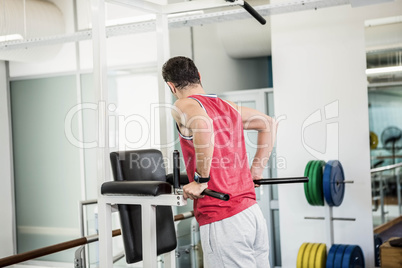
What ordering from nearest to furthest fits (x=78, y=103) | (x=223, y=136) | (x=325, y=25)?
(x=223, y=136) → (x=325, y=25) → (x=78, y=103)

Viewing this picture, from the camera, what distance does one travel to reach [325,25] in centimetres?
449

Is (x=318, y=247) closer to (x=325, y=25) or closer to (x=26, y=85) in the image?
(x=325, y=25)

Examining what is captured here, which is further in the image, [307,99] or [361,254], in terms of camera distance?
[307,99]

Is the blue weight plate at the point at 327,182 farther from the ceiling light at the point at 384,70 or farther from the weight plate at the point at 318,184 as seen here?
the ceiling light at the point at 384,70

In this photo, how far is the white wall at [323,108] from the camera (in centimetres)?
437

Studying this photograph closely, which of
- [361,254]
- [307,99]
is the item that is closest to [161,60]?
[307,99]

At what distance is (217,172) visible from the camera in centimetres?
204

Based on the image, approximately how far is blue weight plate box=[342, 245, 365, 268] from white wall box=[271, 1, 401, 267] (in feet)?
0.81

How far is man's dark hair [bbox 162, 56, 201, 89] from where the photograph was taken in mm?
2096

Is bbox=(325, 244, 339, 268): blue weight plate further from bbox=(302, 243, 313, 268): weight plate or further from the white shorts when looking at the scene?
the white shorts

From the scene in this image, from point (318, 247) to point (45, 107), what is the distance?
3.40m

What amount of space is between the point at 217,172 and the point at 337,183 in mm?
2358

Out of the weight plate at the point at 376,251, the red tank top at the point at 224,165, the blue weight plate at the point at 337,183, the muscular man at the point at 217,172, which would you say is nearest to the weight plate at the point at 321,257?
the blue weight plate at the point at 337,183

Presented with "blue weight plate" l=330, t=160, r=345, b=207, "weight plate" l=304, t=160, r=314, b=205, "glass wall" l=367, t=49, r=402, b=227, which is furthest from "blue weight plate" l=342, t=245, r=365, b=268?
"glass wall" l=367, t=49, r=402, b=227
